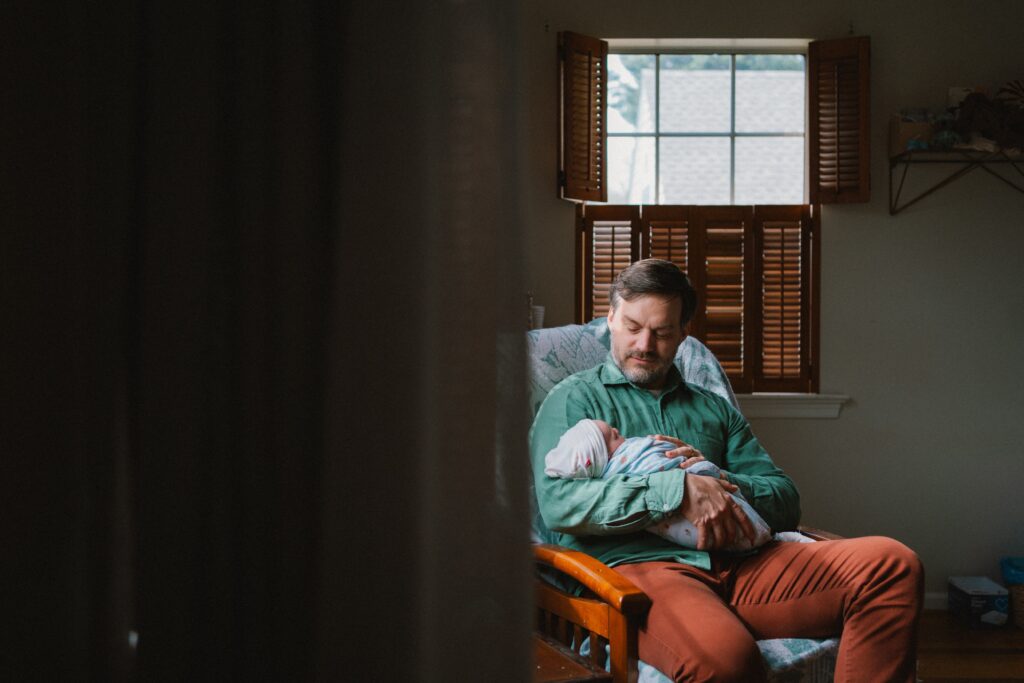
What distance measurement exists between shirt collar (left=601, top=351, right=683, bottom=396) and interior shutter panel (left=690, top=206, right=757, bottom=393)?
119cm

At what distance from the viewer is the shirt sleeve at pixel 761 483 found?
197 cm

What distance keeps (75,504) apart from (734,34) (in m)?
3.31

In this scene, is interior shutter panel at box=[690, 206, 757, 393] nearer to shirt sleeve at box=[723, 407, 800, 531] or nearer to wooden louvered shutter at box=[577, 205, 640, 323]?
wooden louvered shutter at box=[577, 205, 640, 323]

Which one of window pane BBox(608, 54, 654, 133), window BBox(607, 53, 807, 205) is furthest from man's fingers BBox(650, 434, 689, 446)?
window pane BBox(608, 54, 654, 133)

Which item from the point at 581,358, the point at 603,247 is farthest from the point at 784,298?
the point at 581,358

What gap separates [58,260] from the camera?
52 centimetres

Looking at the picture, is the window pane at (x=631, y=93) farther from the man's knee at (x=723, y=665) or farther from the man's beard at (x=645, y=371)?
the man's knee at (x=723, y=665)

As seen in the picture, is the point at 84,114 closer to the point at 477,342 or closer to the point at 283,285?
the point at 283,285

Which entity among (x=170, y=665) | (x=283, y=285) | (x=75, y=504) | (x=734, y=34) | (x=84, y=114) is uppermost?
(x=734, y=34)

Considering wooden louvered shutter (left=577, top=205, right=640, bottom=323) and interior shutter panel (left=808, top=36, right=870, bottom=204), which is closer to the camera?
interior shutter panel (left=808, top=36, right=870, bottom=204)

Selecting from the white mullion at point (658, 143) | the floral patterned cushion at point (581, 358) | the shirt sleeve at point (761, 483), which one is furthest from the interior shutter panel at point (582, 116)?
the shirt sleeve at point (761, 483)

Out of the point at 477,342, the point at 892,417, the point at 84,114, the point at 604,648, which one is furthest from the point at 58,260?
the point at 892,417

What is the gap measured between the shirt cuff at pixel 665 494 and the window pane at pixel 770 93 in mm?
2107

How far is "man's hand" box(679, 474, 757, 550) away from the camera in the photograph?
182 cm
